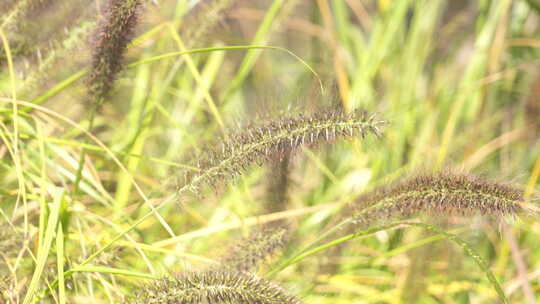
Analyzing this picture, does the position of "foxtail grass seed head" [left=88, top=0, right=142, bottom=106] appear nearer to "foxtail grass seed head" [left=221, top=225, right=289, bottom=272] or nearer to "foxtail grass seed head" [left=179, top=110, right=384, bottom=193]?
"foxtail grass seed head" [left=179, top=110, right=384, bottom=193]

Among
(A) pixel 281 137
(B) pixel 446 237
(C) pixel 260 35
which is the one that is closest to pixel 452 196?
(B) pixel 446 237

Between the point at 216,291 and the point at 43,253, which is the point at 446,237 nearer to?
the point at 216,291

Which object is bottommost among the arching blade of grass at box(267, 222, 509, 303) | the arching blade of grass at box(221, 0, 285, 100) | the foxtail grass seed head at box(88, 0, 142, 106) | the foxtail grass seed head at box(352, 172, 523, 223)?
the arching blade of grass at box(267, 222, 509, 303)

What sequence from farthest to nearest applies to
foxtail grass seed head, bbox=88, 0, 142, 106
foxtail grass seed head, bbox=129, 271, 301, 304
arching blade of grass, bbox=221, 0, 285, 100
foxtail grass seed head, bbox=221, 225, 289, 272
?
arching blade of grass, bbox=221, 0, 285, 100
foxtail grass seed head, bbox=221, 225, 289, 272
foxtail grass seed head, bbox=88, 0, 142, 106
foxtail grass seed head, bbox=129, 271, 301, 304

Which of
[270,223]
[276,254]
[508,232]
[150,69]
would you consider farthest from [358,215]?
[150,69]

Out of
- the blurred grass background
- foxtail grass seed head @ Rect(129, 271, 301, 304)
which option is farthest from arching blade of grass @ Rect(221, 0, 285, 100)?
foxtail grass seed head @ Rect(129, 271, 301, 304)

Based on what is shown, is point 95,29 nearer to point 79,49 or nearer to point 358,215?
point 79,49

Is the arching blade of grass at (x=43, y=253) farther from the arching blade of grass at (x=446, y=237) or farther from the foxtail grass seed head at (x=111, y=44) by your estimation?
the arching blade of grass at (x=446, y=237)
